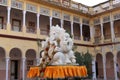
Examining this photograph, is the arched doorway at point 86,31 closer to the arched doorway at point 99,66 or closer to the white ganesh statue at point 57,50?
the arched doorway at point 99,66

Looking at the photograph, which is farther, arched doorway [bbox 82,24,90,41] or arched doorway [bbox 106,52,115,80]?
arched doorway [bbox 82,24,90,41]

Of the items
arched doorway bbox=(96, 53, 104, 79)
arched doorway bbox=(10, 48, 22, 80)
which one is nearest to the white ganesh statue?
arched doorway bbox=(10, 48, 22, 80)

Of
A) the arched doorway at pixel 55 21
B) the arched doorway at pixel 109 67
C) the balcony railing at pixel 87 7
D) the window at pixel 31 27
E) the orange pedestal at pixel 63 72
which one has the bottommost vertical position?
the arched doorway at pixel 109 67

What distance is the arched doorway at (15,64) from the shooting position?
20.4 m

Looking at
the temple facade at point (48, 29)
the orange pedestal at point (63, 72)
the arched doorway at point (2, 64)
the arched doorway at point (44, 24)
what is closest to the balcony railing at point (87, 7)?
the temple facade at point (48, 29)

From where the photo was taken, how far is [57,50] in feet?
25.6

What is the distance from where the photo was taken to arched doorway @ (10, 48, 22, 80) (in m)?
20.4

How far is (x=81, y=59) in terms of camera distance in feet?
59.7

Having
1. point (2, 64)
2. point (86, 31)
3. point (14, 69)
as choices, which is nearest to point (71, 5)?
point (86, 31)

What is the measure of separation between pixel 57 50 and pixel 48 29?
644 inches

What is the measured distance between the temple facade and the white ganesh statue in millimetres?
10491

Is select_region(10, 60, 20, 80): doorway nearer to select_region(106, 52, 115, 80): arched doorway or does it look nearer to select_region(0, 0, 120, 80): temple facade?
select_region(0, 0, 120, 80): temple facade

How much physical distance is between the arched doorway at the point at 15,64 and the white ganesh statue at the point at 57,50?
41.5 feet

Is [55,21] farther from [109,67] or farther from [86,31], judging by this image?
[109,67]
